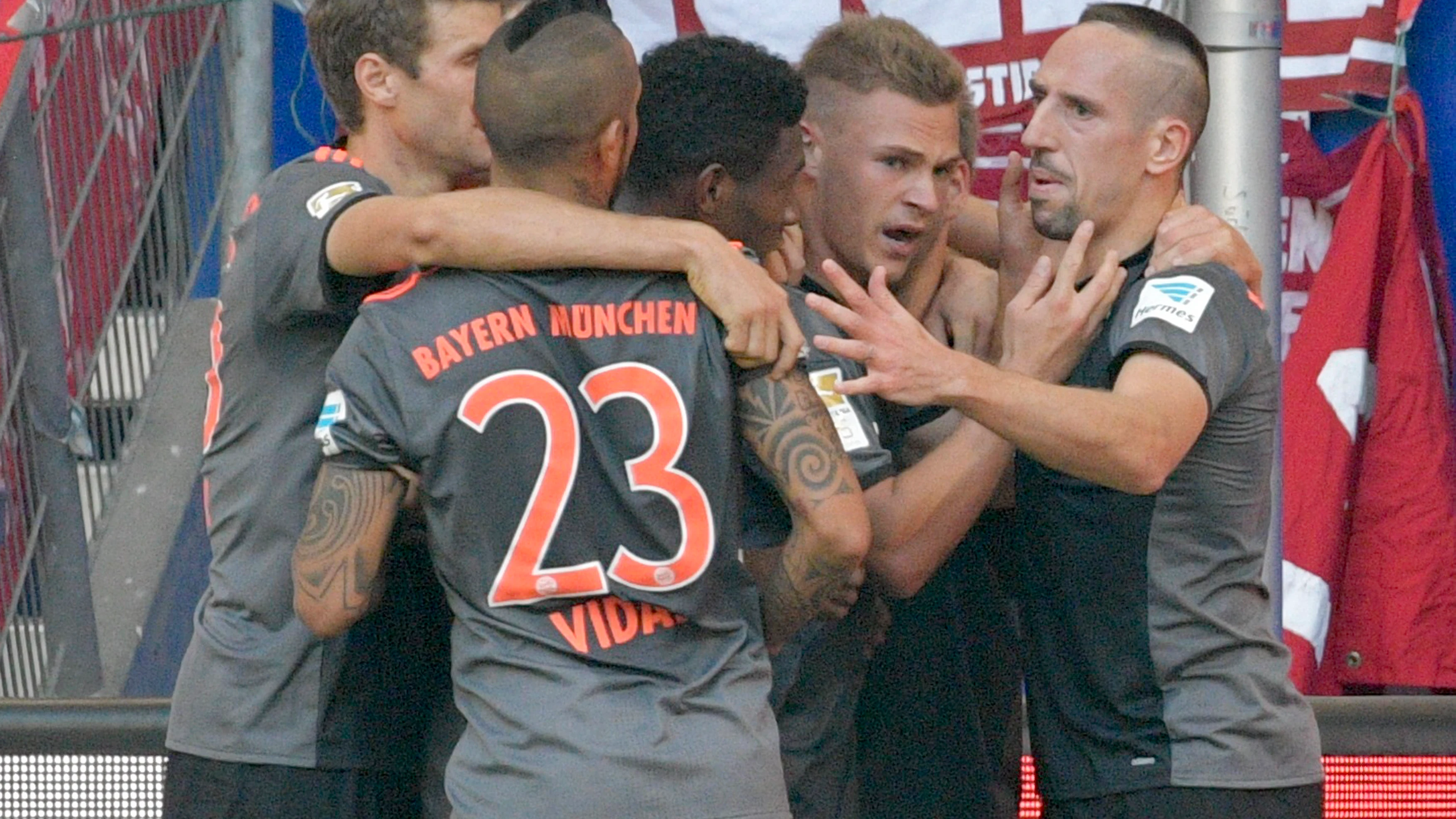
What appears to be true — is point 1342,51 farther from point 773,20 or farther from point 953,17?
point 773,20

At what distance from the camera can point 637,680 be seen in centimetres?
239

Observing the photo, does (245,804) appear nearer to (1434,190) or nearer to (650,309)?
(650,309)

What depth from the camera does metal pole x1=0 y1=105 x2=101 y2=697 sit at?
4.48m

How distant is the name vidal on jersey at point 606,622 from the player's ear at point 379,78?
3.40 feet

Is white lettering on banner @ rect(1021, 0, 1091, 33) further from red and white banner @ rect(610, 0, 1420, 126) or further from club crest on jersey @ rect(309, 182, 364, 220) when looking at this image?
club crest on jersey @ rect(309, 182, 364, 220)

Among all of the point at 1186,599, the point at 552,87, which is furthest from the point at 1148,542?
the point at 552,87

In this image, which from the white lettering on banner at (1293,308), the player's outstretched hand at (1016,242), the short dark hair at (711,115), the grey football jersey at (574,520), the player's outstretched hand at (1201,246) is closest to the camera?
the grey football jersey at (574,520)

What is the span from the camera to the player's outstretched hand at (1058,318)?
282 centimetres

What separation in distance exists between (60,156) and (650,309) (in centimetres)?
323

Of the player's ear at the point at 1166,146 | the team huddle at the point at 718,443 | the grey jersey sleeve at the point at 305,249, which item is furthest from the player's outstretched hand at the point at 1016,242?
the grey jersey sleeve at the point at 305,249

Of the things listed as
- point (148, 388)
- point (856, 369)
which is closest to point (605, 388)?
point (856, 369)

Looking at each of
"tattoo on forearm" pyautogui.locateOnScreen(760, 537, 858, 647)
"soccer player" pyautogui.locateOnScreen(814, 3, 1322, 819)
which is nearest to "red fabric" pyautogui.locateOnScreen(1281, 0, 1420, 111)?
"soccer player" pyautogui.locateOnScreen(814, 3, 1322, 819)

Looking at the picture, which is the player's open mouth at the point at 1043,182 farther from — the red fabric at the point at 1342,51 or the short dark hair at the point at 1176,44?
the red fabric at the point at 1342,51

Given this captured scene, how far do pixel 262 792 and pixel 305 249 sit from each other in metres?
0.81
